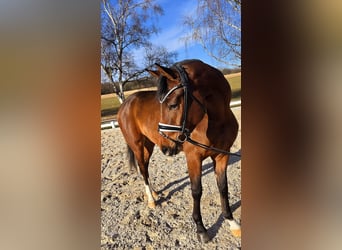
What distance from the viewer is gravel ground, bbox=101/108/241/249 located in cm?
111

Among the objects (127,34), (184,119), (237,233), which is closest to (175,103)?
(184,119)

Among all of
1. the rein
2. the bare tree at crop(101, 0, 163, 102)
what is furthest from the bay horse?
the bare tree at crop(101, 0, 163, 102)

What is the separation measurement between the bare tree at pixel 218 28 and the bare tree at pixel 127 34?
179 mm

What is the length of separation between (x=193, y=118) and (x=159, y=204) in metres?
0.48

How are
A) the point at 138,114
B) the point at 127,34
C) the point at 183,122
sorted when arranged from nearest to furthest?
the point at 183,122 → the point at 127,34 → the point at 138,114

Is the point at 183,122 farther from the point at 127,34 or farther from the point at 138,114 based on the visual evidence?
the point at 127,34

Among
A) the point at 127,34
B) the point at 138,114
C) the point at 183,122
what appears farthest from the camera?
the point at 138,114

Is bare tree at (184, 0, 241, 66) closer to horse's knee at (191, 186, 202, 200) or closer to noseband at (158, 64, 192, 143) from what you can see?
noseband at (158, 64, 192, 143)

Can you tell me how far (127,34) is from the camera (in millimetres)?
1128
